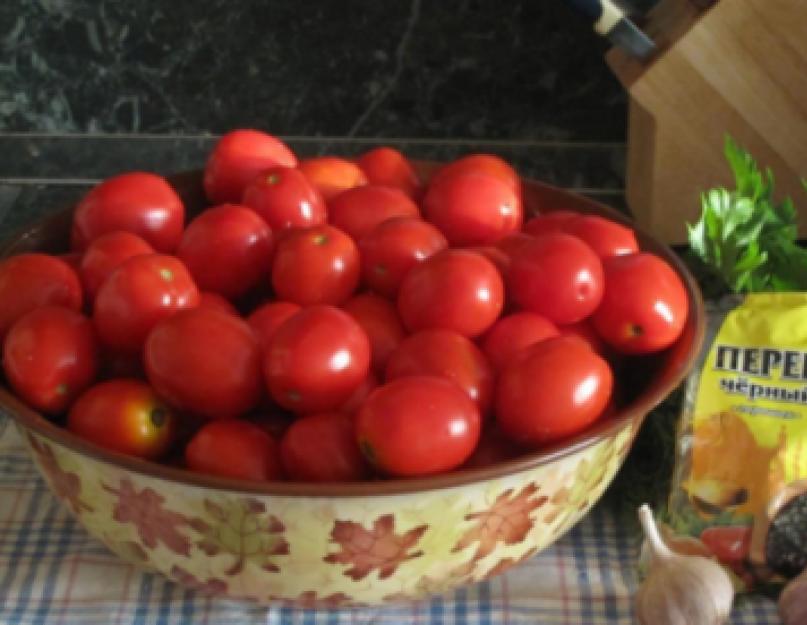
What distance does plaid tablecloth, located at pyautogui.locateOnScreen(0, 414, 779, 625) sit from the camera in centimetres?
74

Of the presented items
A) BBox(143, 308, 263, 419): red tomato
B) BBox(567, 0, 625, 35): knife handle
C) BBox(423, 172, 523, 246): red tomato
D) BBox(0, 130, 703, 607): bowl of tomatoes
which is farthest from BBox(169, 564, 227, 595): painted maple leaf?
BBox(567, 0, 625, 35): knife handle

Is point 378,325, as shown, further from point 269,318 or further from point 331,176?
point 331,176

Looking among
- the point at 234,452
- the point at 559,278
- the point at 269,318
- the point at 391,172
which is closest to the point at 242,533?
the point at 234,452

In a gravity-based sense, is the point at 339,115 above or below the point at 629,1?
below

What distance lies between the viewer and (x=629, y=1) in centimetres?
124

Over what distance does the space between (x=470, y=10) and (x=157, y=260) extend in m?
0.65

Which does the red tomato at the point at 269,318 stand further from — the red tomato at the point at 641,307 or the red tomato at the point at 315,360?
the red tomato at the point at 641,307

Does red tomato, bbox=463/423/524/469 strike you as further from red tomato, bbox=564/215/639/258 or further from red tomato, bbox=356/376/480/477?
red tomato, bbox=564/215/639/258

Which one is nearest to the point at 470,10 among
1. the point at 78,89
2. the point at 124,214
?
the point at 78,89

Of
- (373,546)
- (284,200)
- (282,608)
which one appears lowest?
(282,608)

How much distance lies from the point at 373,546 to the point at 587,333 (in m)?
0.22

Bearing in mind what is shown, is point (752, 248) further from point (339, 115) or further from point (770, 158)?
point (339, 115)

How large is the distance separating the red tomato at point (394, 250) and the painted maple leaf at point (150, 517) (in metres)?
0.22

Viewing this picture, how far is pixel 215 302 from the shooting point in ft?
2.51
